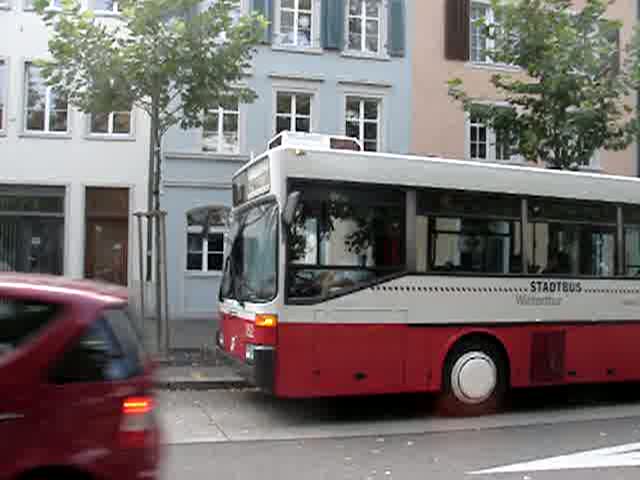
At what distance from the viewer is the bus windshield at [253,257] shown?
8188 mm

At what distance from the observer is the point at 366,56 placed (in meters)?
20.7

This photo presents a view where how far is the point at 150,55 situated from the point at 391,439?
289 inches

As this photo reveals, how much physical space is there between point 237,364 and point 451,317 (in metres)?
2.66

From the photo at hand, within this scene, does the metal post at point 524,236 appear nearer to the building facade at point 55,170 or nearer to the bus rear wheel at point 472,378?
the bus rear wheel at point 472,378

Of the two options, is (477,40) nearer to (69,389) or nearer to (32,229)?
(32,229)

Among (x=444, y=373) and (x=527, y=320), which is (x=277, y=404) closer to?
(x=444, y=373)

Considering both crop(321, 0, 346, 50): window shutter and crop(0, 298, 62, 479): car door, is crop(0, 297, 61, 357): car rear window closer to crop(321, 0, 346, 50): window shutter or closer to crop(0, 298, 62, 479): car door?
crop(0, 298, 62, 479): car door

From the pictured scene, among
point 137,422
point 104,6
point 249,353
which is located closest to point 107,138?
point 104,6

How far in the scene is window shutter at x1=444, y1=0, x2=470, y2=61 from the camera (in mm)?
21266

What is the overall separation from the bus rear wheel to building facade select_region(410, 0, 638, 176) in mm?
12908

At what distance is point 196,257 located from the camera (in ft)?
64.3

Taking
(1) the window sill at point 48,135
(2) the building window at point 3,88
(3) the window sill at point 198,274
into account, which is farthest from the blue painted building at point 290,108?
(2) the building window at point 3,88

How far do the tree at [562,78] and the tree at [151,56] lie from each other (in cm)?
574

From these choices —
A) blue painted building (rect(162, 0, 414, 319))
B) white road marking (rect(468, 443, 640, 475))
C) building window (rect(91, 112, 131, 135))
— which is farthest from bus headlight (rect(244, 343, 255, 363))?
building window (rect(91, 112, 131, 135))
